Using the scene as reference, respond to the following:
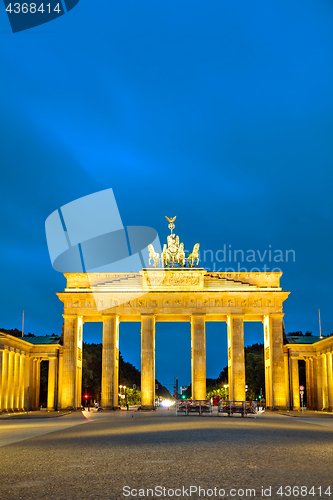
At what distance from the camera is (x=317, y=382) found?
73875 mm

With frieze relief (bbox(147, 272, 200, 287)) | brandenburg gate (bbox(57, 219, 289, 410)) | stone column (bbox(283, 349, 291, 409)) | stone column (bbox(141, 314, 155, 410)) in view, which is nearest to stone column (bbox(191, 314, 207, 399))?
brandenburg gate (bbox(57, 219, 289, 410))

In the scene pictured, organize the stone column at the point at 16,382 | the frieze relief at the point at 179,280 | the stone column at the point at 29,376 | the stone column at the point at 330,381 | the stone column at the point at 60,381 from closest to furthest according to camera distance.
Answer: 1. the stone column at the point at 330,381
2. the stone column at the point at 16,382
3. the stone column at the point at 60,381
4. the stone column at the point at 29,376
5. the frieze relief at the point at 179,280

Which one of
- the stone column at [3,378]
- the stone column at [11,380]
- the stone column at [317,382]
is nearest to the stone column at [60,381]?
the stone column at [11,380]

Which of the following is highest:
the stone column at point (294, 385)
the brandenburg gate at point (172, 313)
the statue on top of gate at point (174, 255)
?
the statue on top of gate at point (174, 255)

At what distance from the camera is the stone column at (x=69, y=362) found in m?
73.9

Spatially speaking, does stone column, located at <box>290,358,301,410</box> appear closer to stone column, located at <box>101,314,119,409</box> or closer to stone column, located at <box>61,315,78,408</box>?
stone column, located at <box>101,314,119,409</box>

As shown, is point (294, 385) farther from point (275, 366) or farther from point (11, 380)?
point (11, 380)

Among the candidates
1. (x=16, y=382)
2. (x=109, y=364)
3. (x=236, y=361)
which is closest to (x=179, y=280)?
(x=236, y=361)

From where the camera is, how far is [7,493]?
11688mm

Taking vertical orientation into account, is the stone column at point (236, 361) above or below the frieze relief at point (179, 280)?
below

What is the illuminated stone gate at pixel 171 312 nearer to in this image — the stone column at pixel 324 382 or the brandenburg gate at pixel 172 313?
the brandenburg gate at pixel 172 313

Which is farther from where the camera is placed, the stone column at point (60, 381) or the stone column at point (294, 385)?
the stone column at point (60, 381)

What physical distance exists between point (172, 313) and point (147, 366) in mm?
7650

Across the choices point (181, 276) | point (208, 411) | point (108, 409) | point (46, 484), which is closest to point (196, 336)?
point (181, 276)
